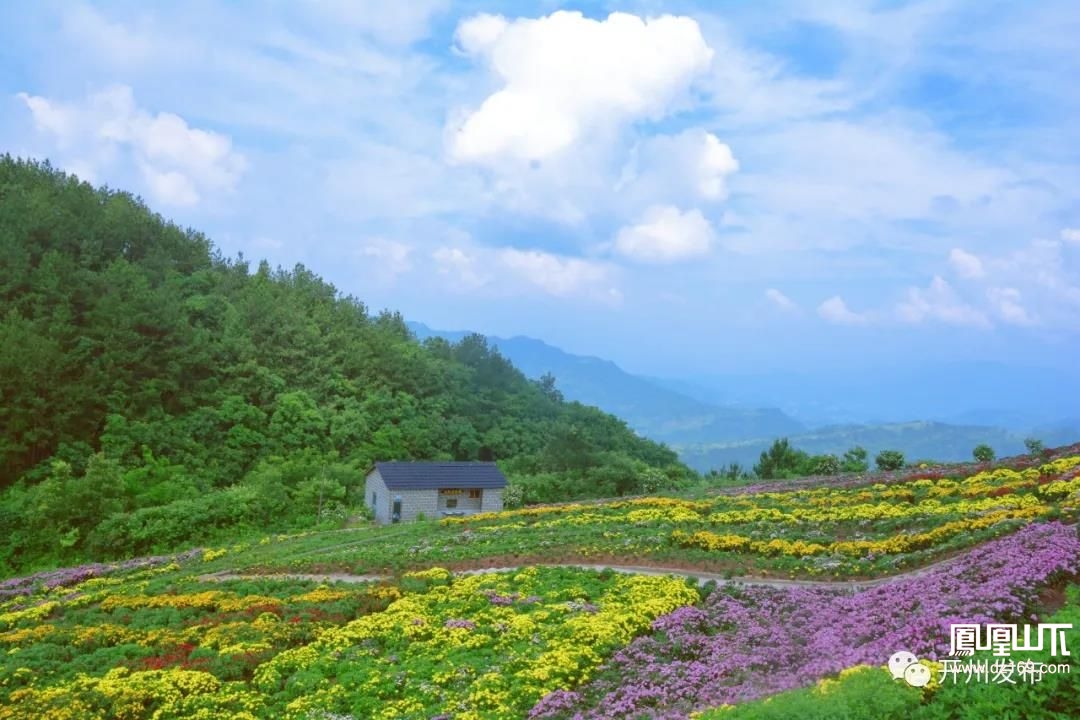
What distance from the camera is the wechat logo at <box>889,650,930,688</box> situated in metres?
10.1

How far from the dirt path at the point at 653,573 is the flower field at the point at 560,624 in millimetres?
322

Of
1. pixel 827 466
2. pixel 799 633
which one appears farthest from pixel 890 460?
pixel 799 633

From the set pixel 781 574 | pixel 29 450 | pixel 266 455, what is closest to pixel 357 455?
pixel 266 455

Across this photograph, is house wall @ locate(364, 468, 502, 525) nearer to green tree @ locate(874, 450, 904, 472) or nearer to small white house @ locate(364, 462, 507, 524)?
small white house @ locate(364, 462, 507, 524)

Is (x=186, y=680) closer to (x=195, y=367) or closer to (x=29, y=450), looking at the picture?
(x=29, y=450)

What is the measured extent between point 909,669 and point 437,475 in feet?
126

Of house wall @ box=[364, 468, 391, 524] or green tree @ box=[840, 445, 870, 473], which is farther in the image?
green tree @ box=[840, 445, 870, 473]

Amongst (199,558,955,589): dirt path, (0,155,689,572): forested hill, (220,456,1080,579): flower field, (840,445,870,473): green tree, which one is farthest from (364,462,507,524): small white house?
(840,445,870,473): green tree

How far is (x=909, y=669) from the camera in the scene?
34.3 feet

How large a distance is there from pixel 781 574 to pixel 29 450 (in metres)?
52.4

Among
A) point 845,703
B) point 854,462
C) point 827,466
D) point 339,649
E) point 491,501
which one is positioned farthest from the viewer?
point 854,462

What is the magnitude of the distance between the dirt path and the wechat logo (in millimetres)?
7745

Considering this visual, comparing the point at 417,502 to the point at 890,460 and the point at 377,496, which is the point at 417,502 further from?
the point at 890,460

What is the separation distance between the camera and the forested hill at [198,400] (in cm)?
4406
